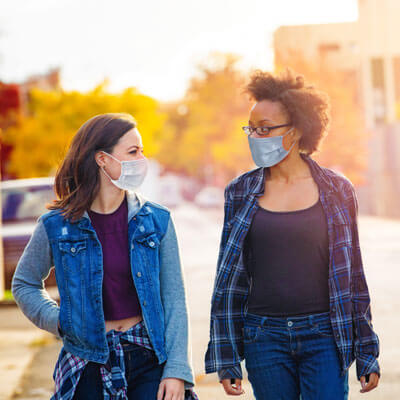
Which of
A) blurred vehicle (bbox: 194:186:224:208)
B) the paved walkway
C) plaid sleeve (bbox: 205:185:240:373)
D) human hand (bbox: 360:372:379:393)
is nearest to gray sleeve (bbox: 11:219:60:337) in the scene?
plaid sleeve (bbox: 205:185:240:373)

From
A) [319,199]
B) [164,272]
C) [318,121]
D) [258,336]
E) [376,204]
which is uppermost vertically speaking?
[318,121]

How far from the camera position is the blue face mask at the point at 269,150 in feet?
11.9

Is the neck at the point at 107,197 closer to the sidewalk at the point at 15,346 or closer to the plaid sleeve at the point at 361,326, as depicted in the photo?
the plaid sleeve at the point at 361,326

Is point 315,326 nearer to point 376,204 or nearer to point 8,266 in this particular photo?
point 8,266

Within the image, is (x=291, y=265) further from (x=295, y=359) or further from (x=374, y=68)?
(x=374, y=68)

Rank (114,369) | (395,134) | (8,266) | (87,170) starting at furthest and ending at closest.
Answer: (395,134), (8,266), (87,170), (114,369)

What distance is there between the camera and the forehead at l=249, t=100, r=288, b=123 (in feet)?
12.0

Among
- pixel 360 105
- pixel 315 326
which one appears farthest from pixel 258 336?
Answer: pixel 360 105

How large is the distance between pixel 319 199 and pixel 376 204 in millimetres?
37292

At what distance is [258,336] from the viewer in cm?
343

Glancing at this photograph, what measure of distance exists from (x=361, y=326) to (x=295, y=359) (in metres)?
0.33

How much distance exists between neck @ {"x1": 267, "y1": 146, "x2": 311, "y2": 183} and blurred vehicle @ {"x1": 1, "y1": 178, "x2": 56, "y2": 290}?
8857mm

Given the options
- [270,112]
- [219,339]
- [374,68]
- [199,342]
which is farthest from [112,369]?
[374,68]

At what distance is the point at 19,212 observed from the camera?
508 inches
